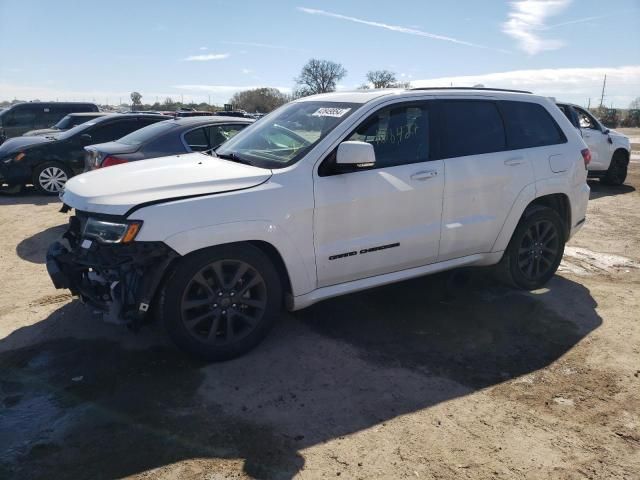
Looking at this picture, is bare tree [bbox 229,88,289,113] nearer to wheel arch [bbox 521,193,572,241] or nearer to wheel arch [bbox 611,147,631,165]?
wheel arch [bbox 611,147,631,165]

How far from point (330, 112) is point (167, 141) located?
355cm

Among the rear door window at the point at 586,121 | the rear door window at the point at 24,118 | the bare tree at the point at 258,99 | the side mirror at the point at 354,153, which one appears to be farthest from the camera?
the bare tree at the point at 258,99

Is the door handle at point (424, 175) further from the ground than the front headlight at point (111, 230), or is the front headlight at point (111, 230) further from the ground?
the door handle at point (424, 175)

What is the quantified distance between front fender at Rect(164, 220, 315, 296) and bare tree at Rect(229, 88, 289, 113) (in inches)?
2242

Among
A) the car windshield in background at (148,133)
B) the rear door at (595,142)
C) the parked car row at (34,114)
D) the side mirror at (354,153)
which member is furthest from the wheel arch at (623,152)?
the parked car row at (34,114)

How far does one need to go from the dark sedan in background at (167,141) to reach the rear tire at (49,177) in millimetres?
2668

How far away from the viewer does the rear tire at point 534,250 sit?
4.92 m

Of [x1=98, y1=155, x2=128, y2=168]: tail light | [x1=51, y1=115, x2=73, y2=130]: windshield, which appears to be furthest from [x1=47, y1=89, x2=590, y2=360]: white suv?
[x1=51, y1=115, x2=73, y2=130]: windshield

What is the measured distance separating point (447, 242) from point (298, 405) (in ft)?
6.48

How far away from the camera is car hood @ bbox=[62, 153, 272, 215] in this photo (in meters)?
3.33

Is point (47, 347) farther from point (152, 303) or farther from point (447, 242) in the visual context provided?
point (447, 242)

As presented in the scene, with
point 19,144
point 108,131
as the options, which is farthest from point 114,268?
point 19,144

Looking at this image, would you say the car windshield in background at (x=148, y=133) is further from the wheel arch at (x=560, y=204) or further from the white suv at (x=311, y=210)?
the wheel arch at (x=560, y=204)

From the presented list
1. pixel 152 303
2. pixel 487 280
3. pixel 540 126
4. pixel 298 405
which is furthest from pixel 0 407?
pixel 540 126
